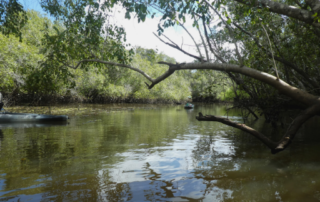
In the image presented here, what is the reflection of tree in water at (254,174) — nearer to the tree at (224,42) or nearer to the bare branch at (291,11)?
the tree at (224,42)

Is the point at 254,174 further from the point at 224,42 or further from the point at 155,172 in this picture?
the point at 224,42

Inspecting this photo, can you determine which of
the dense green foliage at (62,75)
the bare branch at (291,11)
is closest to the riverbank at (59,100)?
the dense green foliage at (62,75)

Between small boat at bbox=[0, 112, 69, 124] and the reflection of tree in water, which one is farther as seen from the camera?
small boat at bbox=[0, 112, 69, 124]

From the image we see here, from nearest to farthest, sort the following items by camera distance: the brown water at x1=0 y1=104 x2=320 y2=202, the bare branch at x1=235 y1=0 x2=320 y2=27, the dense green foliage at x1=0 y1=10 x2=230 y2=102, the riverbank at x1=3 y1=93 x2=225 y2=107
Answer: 1. the brown water at x1=0 y1=104 x2=320 y2=202
2. the bare branch at x1=235 y1=0 x2=320 y2=27
3. the dense green foliage at x1=0 y1=10 x2=230 y2=102
4. the riverbank at x1=3 y1=93 x2=225 y2=107

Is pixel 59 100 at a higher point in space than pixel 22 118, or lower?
higher

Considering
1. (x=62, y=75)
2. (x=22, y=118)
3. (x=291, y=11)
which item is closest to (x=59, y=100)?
(x=22, y=118)

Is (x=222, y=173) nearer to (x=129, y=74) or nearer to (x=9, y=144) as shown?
(x=9, y=144)

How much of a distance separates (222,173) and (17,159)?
4.65m

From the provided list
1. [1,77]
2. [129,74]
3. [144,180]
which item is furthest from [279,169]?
[129,74]

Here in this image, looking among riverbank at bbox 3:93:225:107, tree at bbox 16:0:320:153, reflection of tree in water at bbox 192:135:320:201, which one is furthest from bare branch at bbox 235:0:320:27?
riverbank at bbox 3:93:225:107

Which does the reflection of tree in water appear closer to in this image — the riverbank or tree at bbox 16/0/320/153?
tree at bbox 16/0/320/153

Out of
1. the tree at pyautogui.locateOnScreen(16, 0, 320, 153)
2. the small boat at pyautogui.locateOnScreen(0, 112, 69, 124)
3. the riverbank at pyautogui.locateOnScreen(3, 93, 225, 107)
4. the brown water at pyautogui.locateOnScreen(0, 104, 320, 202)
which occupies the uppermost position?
the tree at pyautogui.locateOnScreen(16, 0, 320, 153)

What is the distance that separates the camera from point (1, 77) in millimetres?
15344

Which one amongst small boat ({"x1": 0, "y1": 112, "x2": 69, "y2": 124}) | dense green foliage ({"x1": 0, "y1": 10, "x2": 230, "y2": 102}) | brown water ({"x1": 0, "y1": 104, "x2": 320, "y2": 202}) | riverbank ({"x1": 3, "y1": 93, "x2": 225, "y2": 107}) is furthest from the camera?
riverbank ({"x1": 3, "y1": 93, "x2": 225, "y2": 107})
